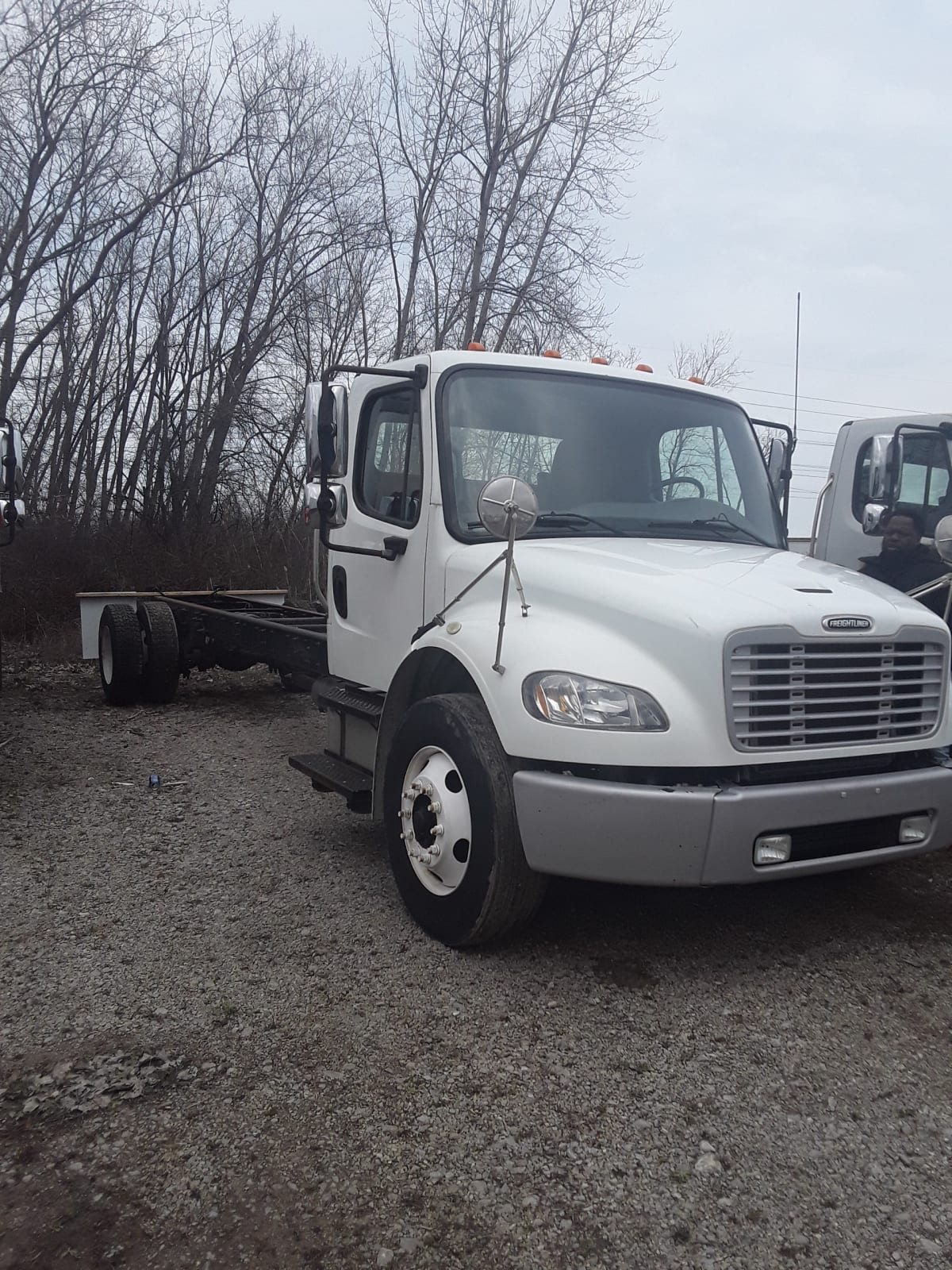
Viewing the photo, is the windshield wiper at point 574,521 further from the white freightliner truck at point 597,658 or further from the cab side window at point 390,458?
the cab side window at point 390,458

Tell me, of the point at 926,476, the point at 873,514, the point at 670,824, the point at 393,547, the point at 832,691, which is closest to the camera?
the point at 670,824

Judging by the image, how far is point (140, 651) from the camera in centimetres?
940


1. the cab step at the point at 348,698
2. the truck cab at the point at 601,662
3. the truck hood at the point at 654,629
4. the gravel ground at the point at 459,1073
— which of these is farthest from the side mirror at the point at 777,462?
the cab step at the point at 348,698

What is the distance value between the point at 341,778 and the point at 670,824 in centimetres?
202

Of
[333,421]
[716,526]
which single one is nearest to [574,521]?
[716,526]

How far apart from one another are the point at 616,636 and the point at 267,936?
1852 millimetres

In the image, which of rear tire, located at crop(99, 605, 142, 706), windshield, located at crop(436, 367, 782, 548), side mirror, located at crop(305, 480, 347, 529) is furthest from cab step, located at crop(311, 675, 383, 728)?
rear tire, located at crop(99, 605, 142, 706)

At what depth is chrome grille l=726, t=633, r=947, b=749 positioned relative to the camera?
3.53 m

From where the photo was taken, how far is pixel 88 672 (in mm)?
11977

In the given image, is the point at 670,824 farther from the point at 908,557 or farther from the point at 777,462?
the point at 908,557

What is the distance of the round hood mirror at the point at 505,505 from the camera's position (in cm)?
375

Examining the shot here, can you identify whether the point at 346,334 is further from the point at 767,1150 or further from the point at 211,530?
the point at 767,1150

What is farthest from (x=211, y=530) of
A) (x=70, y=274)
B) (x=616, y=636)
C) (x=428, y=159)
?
(x=616, y=636)

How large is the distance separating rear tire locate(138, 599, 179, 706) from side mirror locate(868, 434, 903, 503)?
597 cm
